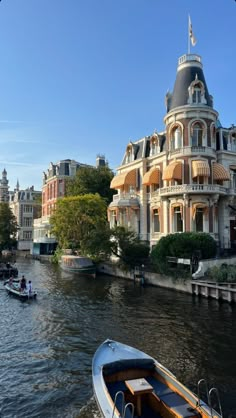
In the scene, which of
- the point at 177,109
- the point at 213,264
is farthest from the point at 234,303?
the point at 177,109

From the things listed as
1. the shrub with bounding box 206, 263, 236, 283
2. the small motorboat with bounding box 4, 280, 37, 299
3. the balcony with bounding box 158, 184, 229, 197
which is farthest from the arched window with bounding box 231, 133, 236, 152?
the small motorboat with bounding box 4, 280, 37, 299

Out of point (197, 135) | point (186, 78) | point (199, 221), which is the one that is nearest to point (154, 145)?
point (197, 135)

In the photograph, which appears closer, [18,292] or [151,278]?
[18,292]

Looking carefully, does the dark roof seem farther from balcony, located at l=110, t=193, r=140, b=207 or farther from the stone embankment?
the stone embankment

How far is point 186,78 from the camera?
40594mm

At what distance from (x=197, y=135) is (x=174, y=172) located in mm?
5364

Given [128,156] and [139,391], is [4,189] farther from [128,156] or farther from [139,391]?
[139,391]

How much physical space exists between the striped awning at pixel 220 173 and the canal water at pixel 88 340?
14.7 m

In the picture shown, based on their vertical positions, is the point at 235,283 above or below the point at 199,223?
below

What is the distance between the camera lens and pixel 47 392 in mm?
12594

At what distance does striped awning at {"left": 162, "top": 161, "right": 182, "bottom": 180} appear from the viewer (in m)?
37.8

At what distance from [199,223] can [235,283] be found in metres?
12.0

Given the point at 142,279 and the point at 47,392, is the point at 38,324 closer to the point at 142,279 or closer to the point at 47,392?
the point at 47,392

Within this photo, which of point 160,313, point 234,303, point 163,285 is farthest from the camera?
point 163,285
